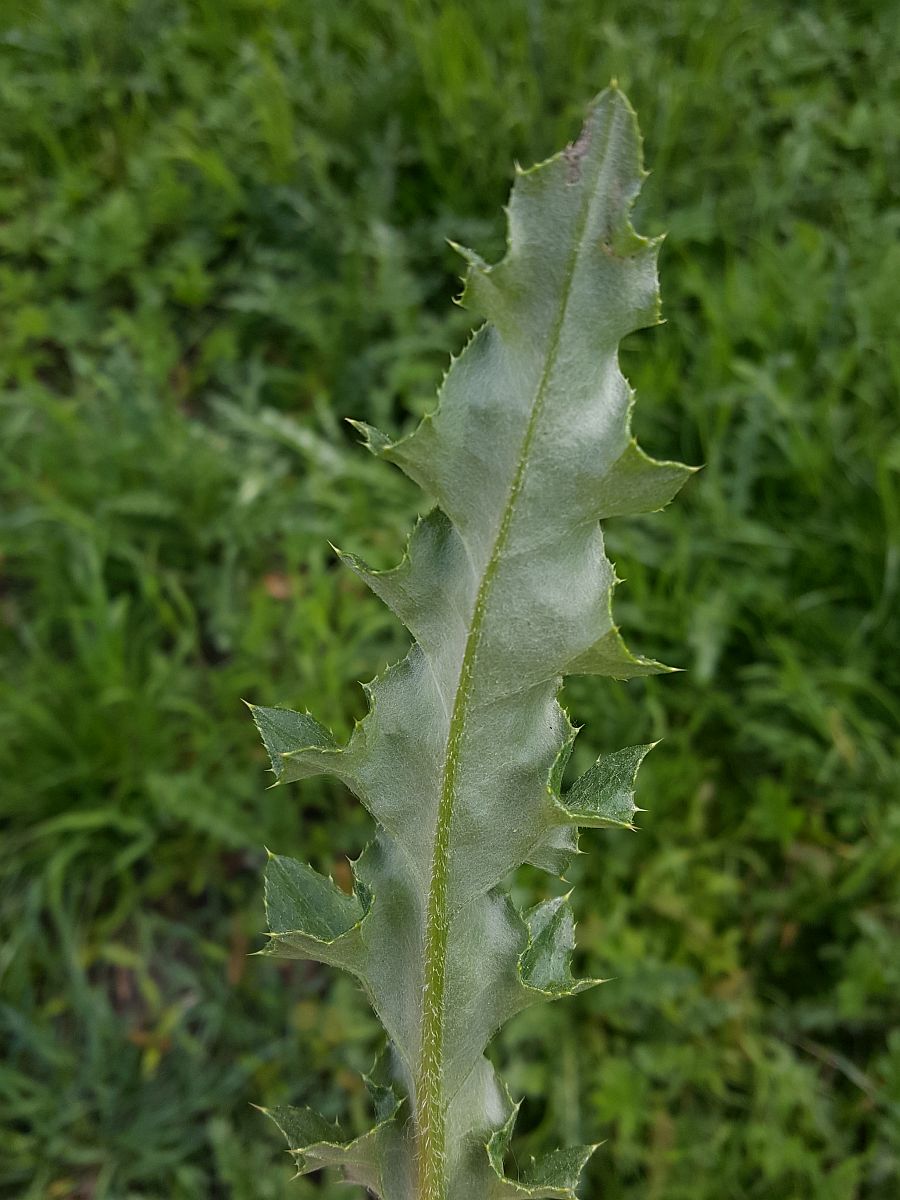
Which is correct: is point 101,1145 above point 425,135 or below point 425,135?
below

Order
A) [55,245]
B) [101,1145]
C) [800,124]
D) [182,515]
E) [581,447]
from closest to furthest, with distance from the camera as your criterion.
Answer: [581,447] < [101,1145] < [182,515] < [800,124] < [55,245]

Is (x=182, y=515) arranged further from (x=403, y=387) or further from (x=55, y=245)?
(x=55, y=245)

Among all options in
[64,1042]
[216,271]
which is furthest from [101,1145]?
[216,271]

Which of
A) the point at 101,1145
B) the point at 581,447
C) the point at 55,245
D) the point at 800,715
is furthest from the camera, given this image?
the point at 55,245

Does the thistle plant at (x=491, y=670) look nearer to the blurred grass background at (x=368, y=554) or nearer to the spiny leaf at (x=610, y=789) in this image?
the spiny leaf at (x=610, y=789)

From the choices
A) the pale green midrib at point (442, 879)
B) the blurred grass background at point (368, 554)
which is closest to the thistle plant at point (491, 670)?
the pale green midrib at point (442, 879)

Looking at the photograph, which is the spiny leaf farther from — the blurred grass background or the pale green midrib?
the blurred grass background

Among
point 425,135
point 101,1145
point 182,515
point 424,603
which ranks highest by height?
point 424,603

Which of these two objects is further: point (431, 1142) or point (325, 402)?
point (325, 402)
